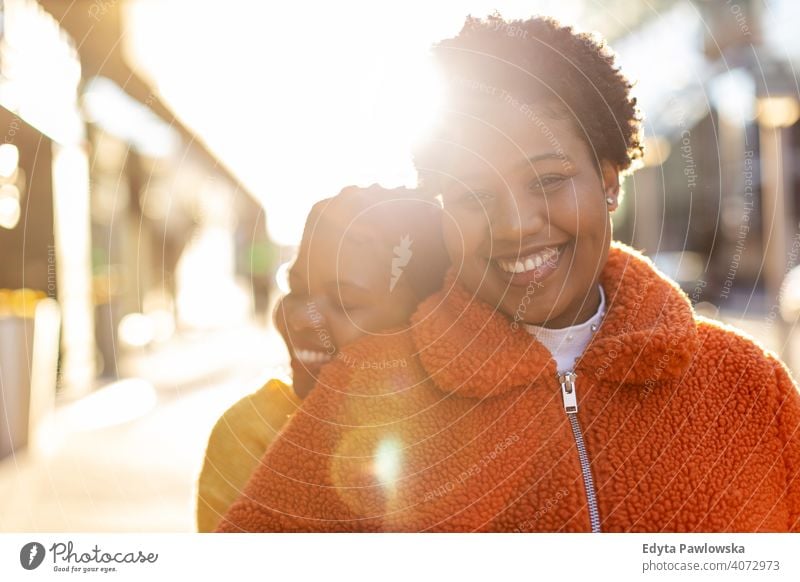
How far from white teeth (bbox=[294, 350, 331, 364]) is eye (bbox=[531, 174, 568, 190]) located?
32cm

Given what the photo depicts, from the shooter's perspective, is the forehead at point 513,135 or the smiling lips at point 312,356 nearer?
the forehead at point 513,135

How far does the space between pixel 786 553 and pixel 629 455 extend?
0.30 meters

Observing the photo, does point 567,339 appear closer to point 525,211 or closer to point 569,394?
point 569,394

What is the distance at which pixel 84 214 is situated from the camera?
15.9 ft

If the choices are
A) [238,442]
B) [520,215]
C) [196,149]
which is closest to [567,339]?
[520,215]

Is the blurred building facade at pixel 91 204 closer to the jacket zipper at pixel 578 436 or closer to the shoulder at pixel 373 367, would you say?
the shoulder at pixel 373 367

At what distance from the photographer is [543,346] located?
0.94 meters

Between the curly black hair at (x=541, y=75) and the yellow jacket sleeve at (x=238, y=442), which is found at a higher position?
the curly black hair at (x=541, y=75)

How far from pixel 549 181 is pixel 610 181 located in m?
0.11

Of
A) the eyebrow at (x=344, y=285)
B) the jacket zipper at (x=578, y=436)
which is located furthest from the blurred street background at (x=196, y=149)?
the jacket zipper at (x=578, y=436)

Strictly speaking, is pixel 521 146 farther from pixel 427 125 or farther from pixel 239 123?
pixel 239 123

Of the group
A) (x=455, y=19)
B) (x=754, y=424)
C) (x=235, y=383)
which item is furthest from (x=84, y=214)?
(x=754, y=424)

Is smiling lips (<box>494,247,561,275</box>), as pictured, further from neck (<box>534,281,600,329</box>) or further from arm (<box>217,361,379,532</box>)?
arm (<box>217,361,379,532</box>)

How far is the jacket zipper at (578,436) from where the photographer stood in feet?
2.99
